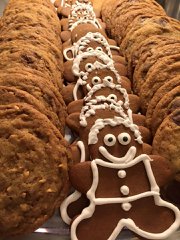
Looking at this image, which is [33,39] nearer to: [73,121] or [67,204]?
[73,121]

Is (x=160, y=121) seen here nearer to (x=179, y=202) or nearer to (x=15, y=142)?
(x=179, y=202)

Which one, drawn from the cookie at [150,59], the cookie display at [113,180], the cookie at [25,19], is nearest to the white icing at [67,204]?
the cookie display at [113,180]

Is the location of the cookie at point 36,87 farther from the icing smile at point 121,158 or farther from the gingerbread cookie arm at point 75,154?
the icing smile at point 121,158

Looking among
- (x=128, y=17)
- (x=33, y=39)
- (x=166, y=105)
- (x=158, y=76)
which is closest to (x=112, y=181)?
(x=166, y=105)

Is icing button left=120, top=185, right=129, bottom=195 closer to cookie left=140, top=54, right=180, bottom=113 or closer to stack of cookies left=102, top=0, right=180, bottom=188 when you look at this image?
stack of cookies left=102, top=0, right=180, bottom=188

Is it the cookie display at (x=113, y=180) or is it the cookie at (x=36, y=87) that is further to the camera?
the cookie at (x=36, y=87)

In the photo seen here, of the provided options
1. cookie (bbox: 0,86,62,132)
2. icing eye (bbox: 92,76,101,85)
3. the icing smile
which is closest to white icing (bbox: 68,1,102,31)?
icing eye (bbox: 92,76,101,85)

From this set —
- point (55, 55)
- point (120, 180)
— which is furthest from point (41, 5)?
point (120, 180)
